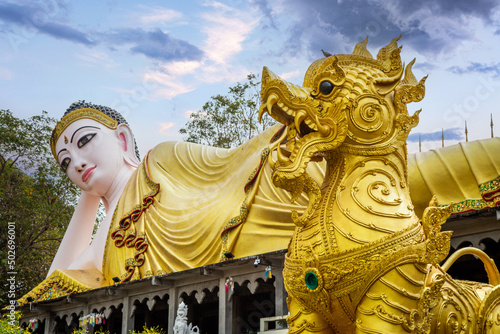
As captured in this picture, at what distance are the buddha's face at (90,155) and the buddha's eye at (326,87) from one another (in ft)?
31.6

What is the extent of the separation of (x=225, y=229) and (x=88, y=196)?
4847 millimetres

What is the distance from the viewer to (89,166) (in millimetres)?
12672

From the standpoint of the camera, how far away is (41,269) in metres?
17.3

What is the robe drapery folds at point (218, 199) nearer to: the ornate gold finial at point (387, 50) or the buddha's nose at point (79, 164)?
the buddha's nose at point (79, 164)

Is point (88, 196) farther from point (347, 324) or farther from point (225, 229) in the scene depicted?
point (347, 324)

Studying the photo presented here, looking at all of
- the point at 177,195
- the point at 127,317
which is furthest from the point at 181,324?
the point at 177,195

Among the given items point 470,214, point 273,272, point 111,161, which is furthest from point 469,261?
point 111,161

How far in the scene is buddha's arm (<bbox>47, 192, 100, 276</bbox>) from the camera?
41.8 feet

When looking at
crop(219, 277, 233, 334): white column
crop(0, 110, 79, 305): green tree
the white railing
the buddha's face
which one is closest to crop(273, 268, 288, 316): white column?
the white railing

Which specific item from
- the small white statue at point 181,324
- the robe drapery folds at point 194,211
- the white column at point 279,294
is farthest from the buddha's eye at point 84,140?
the white column at point 279,294

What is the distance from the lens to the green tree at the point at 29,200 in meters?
16.4

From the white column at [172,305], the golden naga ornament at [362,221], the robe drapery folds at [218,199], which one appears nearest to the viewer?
the golden naga ornament at [362,221]

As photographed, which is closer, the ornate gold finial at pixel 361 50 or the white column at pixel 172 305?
the ornate gold finial at pixel 361 50

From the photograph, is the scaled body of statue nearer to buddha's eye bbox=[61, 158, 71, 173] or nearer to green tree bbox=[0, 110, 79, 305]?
buddha's eye bbox=[61, 158, 71, 173]
